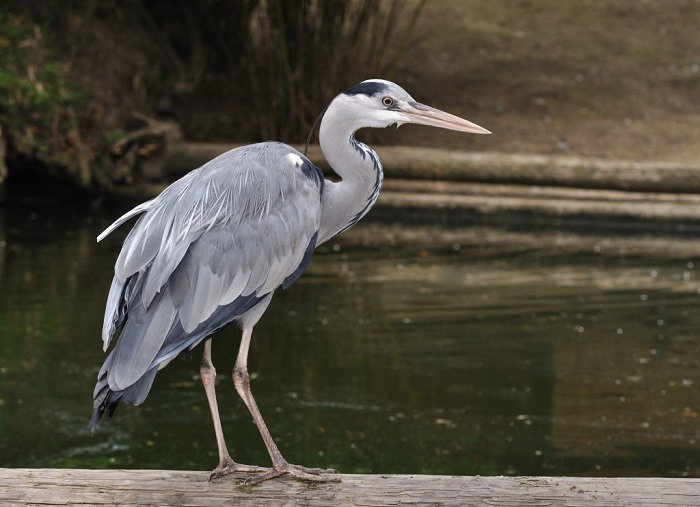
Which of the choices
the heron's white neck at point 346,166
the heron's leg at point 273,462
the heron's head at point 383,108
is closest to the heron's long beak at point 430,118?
the heron's head at point 383,108

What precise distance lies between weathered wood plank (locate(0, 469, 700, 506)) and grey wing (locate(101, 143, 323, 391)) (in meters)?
0.27

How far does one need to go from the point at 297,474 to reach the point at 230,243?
2.24 ft

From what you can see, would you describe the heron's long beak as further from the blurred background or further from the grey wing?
the blurred background

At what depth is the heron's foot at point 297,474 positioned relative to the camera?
11.4ft

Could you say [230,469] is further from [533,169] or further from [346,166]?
[533,169]

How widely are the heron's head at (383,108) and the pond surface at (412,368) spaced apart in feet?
6.23

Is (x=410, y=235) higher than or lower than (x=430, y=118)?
lower

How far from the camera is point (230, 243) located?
3.66 m

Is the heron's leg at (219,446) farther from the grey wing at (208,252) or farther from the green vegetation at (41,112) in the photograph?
the green vegetation at (41,112)

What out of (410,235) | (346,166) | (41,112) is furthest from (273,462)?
(41,112)

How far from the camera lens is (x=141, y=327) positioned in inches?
136

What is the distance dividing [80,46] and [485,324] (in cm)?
612

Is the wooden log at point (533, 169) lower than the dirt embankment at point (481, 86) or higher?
lower

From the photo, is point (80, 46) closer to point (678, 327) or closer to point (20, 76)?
point (20, 76)
